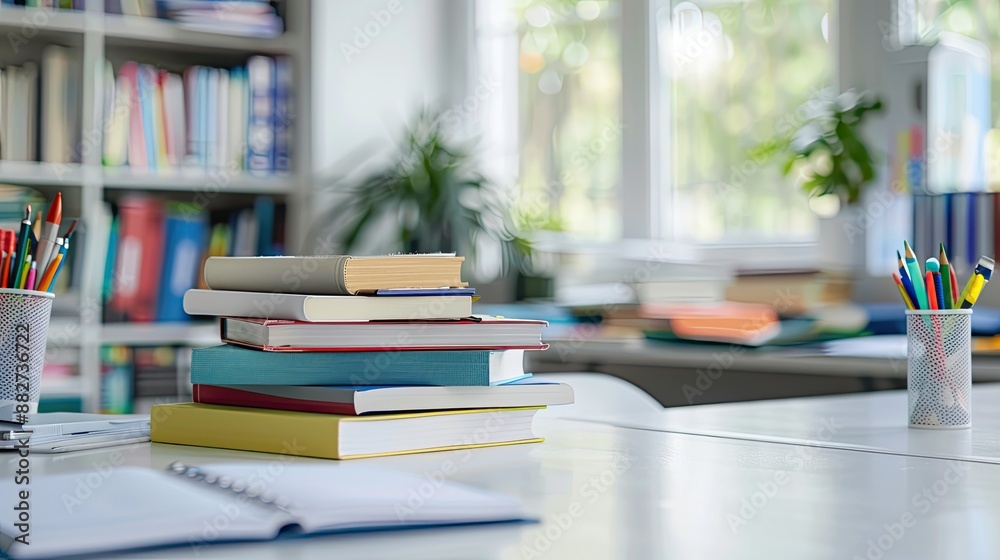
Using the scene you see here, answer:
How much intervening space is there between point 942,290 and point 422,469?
0.59 m

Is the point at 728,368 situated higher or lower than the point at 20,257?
lower

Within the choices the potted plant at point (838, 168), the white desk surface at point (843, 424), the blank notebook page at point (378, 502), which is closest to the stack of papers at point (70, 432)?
the blank notebook page at point (378, 502)

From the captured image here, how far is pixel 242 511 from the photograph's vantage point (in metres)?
0.63

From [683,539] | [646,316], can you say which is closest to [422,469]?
[683,539]

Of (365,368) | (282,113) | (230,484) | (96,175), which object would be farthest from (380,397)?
(282,113)

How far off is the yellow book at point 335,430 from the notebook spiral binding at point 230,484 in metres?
0.10

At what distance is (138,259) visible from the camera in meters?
3.00

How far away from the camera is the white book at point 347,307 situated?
0.92 metres

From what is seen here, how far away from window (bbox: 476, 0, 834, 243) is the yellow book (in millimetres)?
2023

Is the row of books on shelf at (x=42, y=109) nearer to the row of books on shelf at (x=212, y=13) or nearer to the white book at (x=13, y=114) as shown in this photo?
the white book at (x=13, y=114)

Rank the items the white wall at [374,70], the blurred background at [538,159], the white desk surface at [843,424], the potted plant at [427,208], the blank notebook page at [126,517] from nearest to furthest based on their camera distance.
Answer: the blank notebook page at [126,517] → the white desk surface at [843,424] → the blurred background at [538,159] → the potted plant at [427,208] → the white wall at [374,70]

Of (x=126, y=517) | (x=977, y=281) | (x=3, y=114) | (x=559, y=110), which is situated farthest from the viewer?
(x=559, y=110)

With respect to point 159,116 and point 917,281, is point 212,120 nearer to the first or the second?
point 159,116

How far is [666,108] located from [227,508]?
271 centimetres
